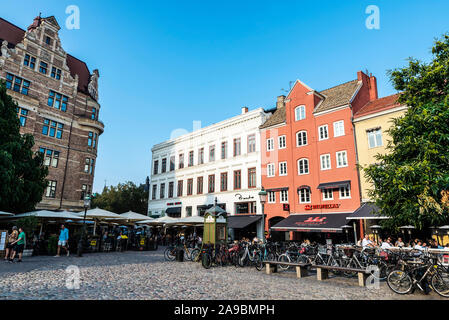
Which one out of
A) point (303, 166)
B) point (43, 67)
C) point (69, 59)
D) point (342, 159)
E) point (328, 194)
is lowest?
point (328, 194)

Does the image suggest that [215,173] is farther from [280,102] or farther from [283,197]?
[280,102]

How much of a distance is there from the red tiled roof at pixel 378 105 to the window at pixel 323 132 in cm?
244

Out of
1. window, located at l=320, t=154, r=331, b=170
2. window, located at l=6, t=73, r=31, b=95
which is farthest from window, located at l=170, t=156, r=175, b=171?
window, located at l=320, t=154, r=331, b=170

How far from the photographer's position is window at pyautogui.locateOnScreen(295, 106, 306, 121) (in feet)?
82.6

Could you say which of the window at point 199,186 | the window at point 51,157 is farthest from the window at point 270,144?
the window at point 51,157

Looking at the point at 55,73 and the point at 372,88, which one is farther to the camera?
the point at 55,73

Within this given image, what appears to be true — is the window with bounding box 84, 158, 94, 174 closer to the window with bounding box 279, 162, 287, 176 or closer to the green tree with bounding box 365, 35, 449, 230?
the window with bounding box 279, 162, 287, 176

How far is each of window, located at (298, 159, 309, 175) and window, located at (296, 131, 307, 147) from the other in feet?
4.87

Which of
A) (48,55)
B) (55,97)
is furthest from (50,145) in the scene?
(48,55)

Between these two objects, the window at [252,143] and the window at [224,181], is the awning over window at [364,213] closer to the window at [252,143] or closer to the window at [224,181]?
the window at [252,143]

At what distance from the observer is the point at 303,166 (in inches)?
939

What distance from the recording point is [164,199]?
35.6 metres

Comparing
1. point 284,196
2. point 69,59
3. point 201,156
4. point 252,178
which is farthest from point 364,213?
point 69,59

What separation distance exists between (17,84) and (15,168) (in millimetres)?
14144
